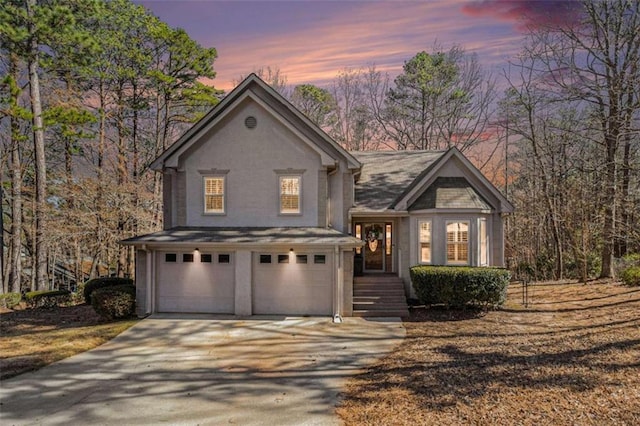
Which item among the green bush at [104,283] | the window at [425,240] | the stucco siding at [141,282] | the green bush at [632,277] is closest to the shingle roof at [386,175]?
the window at [425,240]

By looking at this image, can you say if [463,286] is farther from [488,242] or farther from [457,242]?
[488,242]

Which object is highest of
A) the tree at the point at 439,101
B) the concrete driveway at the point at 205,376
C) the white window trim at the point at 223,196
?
the tree at the point at 439,101

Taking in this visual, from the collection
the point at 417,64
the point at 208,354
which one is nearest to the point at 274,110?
the point at 208,354

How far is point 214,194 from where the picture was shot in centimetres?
1580

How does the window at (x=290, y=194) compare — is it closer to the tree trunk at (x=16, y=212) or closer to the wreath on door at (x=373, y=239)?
the wreath on door at (x=373, y=239)

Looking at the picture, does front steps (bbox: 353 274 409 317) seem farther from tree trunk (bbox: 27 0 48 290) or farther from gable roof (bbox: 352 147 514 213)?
tree trunk (bbox: 27 0 48 290)

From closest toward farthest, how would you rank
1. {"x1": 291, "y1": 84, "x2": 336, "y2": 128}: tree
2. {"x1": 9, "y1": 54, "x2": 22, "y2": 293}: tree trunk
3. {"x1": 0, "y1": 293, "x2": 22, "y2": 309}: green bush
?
1. {"x1": 0, "y1": 293, "x2": 22, "y2": 309}: green bush
2. {"x1": 9, "y1": 54, "x2": 22, "y2": 293}: tree trunk
3. {"x1": 291, "y1": 84, "x2": 336, "y2": 128}: tree

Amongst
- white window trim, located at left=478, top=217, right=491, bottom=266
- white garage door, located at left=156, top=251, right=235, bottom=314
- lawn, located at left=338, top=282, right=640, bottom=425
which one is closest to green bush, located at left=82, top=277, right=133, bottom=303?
white garage door, located at left=156, top=251, right=235, bottom=314

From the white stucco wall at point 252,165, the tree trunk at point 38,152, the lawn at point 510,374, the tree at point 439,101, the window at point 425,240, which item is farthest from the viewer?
the tree at point 439,101

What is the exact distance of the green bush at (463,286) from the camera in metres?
14.1

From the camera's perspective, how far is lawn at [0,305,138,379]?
10164 mm

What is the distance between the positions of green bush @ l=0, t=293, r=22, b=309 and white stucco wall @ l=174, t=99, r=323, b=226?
10.5 m

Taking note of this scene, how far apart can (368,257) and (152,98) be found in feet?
60.8

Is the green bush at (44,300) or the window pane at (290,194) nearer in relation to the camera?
the window pane at (290,194)
